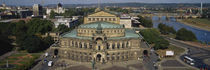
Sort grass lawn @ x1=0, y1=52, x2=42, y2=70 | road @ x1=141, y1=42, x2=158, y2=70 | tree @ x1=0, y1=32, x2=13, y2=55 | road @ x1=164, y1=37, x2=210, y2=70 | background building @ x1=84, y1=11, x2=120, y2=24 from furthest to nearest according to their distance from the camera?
tree @ x1=0, y1=32, x2=13, y2=55
background building @ x1=84, y1=11, x2=120, y2=24
grass lawn @ x1=0, y1=52, x2=42, y2=70
road @ x1=164, y1=37, x2=210, y2=70
road @ x1=141, y1=42, x2=158, y2=70

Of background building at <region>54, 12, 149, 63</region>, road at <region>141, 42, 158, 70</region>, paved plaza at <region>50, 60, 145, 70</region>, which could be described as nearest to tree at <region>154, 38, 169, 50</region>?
road at <region>141, 42, 158, 70</region>

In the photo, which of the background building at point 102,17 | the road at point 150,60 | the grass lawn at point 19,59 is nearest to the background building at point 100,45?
the road at point 150,60

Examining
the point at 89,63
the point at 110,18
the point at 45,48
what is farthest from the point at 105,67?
the point at 45,48

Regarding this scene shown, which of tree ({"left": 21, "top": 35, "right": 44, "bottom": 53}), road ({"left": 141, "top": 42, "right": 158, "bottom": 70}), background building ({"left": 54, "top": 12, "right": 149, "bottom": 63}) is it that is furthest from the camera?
tree ({"left": 21, "top": 35, "right": 44, "bottom": 53})

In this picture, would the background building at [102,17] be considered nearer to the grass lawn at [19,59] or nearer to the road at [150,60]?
the road at [150,60]

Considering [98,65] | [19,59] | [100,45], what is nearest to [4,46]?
[19,59]

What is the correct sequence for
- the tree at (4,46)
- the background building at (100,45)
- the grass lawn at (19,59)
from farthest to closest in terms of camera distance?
the tree at (4,46) < the grass lawn at (19,59) < the background building at (100,45)

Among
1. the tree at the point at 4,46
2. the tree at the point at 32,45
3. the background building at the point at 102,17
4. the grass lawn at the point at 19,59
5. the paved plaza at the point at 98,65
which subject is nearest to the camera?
the paved plaza at the point at 98,65

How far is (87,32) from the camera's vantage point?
84312mm

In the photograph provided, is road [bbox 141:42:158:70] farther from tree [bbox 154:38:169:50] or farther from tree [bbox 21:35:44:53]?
tree [bbox 21:35:44:53]

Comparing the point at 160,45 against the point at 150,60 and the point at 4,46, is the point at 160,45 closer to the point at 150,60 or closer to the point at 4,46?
the point at 150,60

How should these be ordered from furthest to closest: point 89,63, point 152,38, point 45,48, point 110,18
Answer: point 152,38
point 45,48
point 110,18
point 89,63

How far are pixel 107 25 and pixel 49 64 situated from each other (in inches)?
1062

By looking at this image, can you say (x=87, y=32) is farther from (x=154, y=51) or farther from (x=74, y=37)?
(x=154, y=51)
